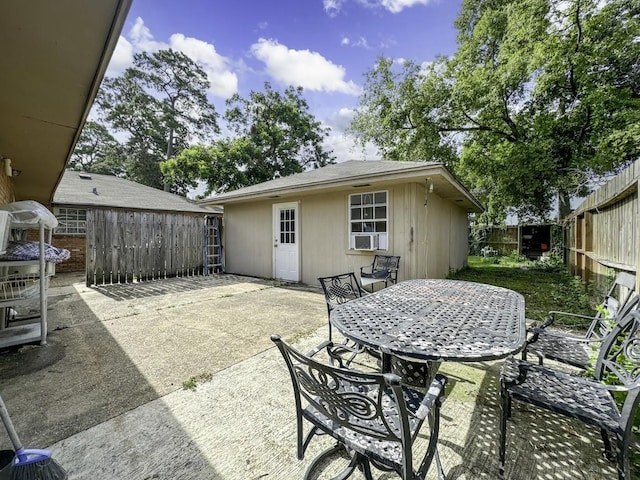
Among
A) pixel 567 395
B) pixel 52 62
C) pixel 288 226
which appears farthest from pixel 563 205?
pixel 52 62

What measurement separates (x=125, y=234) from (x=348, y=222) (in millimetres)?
6296

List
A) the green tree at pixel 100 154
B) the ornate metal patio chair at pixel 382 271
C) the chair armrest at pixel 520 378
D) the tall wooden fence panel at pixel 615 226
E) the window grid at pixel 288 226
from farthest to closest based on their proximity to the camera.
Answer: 1. the green tree at pixel 100 154
2. the window grid at pixel 288 226
3. the ornate metal patio chair at pixel 382 271
4. the tall wooden fence panel at pixel 615 226
5. the chair armrest at pixel 520 378

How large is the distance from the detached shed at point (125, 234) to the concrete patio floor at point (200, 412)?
13.5ft

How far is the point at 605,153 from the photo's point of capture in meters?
8.28

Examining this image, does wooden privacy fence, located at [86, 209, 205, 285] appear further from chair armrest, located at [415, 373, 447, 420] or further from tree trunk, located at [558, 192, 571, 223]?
tree trunk, located at [558, 192, 571, 223]

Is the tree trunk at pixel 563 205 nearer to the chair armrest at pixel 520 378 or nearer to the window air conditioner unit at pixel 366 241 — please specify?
the window air conditioner unit at pixel 366 241

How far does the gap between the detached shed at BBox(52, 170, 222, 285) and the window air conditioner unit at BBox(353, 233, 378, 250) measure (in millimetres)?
5585

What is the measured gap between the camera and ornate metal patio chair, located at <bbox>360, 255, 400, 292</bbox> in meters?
5.66

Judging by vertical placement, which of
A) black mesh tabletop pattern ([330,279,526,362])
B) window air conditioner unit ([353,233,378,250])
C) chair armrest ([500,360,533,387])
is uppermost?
window air conditioner unit ([353,233,378,250])

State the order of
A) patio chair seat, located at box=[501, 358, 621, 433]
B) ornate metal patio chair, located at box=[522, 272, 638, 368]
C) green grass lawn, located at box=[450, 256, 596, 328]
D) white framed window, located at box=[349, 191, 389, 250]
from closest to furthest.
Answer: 1. patio chair seat, located at box=[501, 358, 621, 433]
2. ornate metal patio chair, located at box=[522, 272, 638, 368]
3. green grass lawn, located at box=[450, 256, 596, 328]
4. white framed window, located at box=[349, 191, 389, 250]

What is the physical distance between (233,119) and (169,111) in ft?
15.1

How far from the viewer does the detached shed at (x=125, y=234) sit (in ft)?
24.3

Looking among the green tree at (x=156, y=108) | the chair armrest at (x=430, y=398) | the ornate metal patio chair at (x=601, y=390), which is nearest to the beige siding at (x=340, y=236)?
the ornate metal patio chair at (x=601, y=390)

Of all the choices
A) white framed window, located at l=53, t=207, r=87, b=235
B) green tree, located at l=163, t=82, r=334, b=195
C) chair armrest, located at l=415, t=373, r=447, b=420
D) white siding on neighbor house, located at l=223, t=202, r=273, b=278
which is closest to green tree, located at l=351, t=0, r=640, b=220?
white siding on neighbor house, located at l=223, t=202, r=273, b=278
